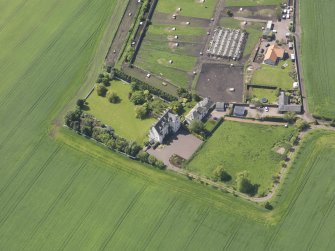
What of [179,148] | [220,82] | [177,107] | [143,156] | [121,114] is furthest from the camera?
[220,82]

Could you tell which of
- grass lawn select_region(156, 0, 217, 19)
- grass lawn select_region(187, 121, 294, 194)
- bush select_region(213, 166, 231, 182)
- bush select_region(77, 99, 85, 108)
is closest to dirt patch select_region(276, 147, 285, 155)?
grass lawn select_region(187, 121, 294, 194)

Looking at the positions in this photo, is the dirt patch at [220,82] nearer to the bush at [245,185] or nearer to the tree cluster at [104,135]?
the tree cluster at [104,135]

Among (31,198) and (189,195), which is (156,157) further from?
(31,198)

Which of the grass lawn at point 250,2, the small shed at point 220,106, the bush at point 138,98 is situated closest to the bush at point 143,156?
the bush at point 138,98

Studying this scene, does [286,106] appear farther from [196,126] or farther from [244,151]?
[196,126]

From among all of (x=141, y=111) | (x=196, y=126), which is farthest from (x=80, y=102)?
(x=196, y=126)

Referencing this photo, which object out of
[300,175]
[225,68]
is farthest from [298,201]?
[225,68]
